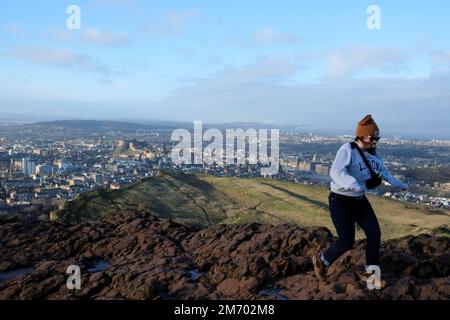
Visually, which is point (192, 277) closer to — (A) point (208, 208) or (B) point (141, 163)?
(A) point (208, 208)

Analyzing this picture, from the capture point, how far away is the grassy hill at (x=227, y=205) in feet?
63.1

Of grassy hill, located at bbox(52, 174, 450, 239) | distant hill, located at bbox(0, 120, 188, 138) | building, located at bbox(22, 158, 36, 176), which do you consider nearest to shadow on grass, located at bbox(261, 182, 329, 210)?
grassy hill, located at bbox(52, 174, 450, 239)

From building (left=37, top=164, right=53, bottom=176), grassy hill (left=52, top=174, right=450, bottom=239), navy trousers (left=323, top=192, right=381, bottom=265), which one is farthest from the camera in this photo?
building (left=37, top=164, right=53, bottom=176)

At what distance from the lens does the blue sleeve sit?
5988mm

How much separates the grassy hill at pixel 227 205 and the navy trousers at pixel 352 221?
12.2 meters

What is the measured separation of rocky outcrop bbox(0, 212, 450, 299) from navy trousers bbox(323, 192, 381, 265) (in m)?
0.44

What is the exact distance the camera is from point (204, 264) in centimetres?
775

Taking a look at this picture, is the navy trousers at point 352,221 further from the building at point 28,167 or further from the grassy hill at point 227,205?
the building at point 28,167

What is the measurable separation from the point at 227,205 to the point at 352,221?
17501mm

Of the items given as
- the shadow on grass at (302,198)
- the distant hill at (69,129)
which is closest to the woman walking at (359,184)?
the shadow on grass at (302,198)

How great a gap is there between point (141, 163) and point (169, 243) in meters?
53.2

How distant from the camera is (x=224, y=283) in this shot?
693 cm

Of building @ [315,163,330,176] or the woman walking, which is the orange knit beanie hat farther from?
building @ [315,163,330,176]
